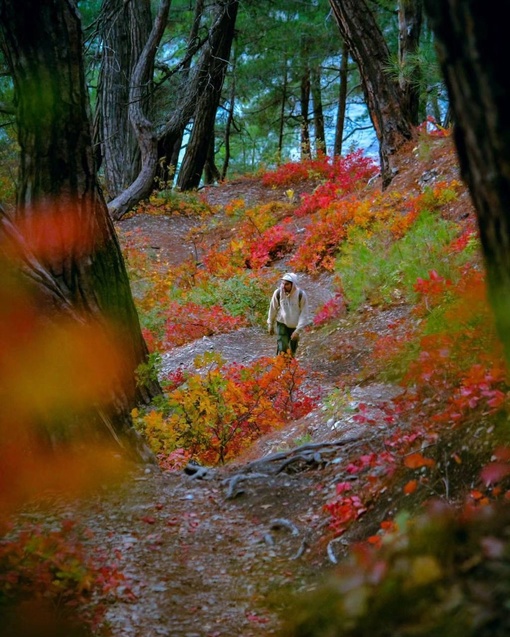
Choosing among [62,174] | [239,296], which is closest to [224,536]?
[62,174]

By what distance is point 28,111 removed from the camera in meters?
5.99

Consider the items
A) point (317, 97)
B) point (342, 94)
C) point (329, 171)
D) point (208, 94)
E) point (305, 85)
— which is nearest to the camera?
point (329, 171)

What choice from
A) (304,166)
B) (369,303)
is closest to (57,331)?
(369,303)

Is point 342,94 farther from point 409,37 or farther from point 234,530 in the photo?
point 234,530

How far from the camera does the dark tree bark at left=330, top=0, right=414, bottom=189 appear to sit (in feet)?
46.0

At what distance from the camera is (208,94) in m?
20.2

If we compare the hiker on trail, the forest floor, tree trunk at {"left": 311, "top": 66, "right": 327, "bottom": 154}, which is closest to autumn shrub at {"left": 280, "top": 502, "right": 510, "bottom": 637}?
the forest floor

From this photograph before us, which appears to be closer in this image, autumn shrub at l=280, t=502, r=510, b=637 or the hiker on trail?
autumn shrub at l=280, t=502, r=510, b=637

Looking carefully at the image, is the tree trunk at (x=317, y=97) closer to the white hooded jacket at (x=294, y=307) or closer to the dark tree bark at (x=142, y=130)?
the dark tree bark at (x=142, y=130)

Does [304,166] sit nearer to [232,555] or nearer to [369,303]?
[369,303]

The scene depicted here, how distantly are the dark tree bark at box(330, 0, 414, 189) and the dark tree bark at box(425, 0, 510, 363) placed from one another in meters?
13.1

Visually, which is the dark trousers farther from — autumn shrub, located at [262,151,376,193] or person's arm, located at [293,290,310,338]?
autumn shrub, located at [262,151,376,193]

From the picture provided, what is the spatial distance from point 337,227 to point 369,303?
3795 millimetres

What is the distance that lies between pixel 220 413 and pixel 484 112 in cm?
567
